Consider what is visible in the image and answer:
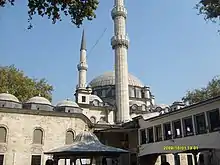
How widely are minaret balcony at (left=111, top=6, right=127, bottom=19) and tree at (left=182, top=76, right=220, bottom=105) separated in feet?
35.0

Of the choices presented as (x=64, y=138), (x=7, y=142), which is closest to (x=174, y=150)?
(x=64, y=138)

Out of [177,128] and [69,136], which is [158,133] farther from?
[69,136]

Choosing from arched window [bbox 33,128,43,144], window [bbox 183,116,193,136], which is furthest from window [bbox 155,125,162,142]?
arched window [bbox 33,128,43,144]

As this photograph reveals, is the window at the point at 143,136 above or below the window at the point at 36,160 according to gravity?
above

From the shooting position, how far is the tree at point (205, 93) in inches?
997

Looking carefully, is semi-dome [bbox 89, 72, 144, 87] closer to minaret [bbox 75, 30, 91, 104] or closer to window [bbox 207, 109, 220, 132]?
minaret [bbox 75, 30, 91, 104]

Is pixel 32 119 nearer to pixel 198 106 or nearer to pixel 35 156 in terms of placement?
pixel 35 156

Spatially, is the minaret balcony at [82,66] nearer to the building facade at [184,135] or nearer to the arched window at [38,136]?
the arched window at [38,136]

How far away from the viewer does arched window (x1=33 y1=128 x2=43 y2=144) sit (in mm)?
19859

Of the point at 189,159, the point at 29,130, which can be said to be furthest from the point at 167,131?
the point at 29,130

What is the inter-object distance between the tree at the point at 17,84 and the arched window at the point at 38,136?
6836mm

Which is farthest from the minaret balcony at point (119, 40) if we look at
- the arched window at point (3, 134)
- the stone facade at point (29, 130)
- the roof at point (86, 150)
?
the roof at point (86, 150)

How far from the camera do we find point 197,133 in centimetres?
1532

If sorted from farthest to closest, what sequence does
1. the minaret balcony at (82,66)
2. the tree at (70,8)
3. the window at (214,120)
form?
the minaret balcony at (82,66)
the window at (214,120)
the tree at (70,8)
